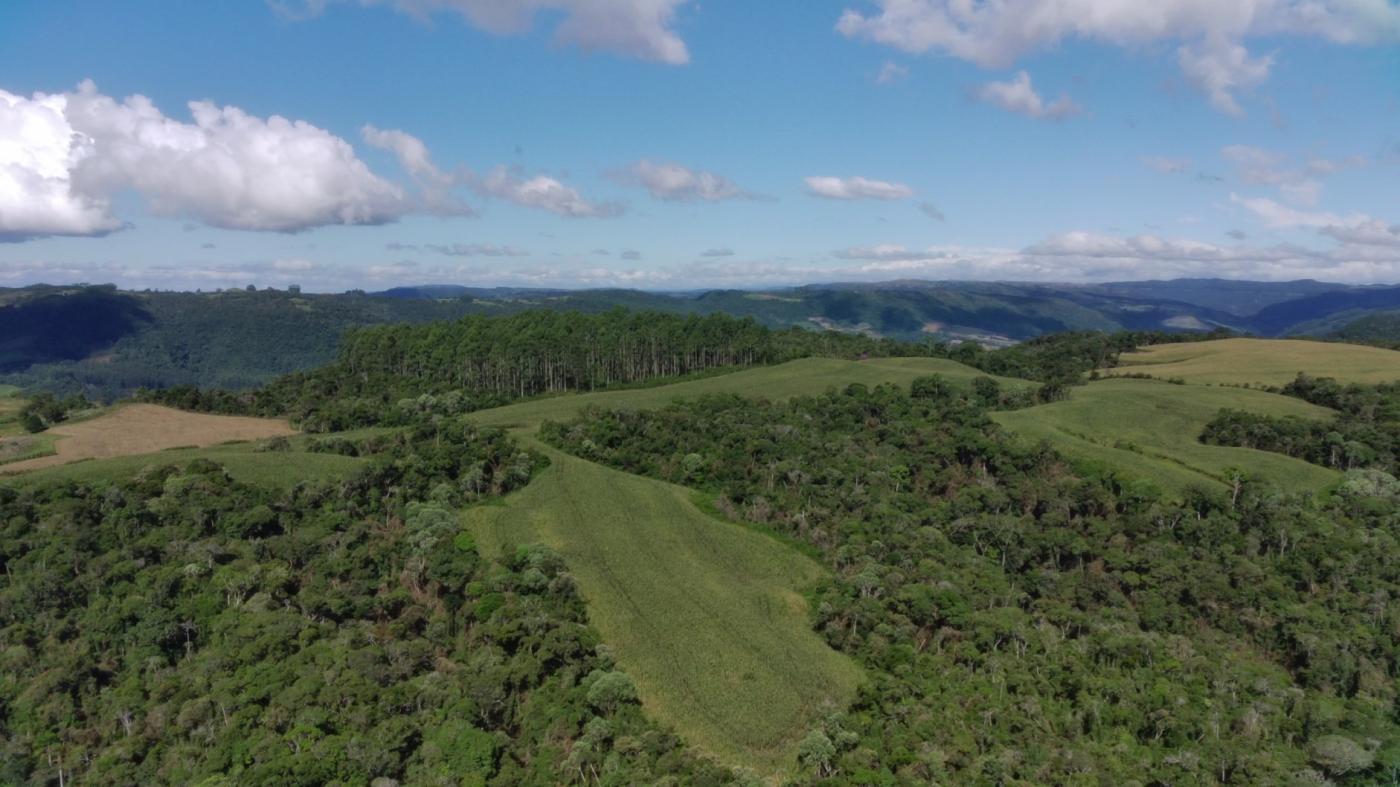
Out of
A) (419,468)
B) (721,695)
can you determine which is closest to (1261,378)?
(721,695)

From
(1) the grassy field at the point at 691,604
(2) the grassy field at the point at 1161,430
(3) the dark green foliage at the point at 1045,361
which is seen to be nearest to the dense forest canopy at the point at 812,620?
(1) the grassy field at the point at 691,604

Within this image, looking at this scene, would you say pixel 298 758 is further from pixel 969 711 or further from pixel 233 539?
pixel 969 711

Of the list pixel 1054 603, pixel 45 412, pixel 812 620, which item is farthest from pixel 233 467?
pixel 1054 603

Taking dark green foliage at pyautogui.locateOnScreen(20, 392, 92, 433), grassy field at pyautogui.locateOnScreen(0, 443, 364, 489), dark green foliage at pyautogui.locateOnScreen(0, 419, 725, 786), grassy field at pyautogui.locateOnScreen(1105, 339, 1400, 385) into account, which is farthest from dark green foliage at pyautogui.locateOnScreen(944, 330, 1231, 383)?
dark green foliage at pyautogui.locateOnScreen(20, 392, 92, 433)

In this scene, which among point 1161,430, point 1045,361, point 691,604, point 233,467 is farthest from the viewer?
point 1045,361

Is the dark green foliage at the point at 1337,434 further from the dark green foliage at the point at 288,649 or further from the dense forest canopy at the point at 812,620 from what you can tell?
the dark green foliage at the point at 288,649

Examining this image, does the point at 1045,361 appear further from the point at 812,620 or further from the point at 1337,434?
the point at 812,620

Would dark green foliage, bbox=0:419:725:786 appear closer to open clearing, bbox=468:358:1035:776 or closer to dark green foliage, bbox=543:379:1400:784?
open clearing, bbox=468:358:1035:776
